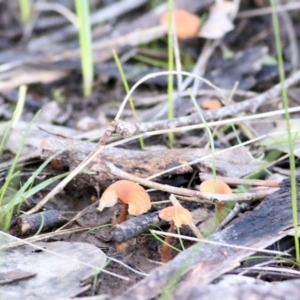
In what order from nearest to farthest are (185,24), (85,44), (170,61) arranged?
(170,61), (85,44), (185,24)

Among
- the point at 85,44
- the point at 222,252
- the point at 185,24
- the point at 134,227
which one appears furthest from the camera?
the point at 185,24

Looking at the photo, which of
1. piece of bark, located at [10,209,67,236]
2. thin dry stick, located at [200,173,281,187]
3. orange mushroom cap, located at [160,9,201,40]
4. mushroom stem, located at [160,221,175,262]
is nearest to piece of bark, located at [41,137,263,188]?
thin dry stick, located at [200,173,281,187]

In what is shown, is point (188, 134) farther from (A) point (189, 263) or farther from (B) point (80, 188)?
A: (A) point (189, 263)

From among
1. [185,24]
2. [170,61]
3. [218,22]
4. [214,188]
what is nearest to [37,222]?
[214,188]

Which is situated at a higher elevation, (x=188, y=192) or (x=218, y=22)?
(x=218, y=22)

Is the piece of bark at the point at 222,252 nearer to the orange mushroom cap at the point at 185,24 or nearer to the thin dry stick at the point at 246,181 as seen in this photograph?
the thin dry stick at the point at 246,181

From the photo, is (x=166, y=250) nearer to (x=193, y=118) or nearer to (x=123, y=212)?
(x=123, y=212)

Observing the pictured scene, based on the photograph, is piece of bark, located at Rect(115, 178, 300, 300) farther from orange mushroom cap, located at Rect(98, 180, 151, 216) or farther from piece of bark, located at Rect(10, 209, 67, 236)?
piece of bark, located at Rect(10, 209, 67, 236)
